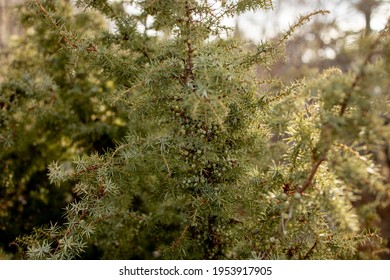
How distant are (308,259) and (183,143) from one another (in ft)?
2.15

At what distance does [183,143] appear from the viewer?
4.33 ft

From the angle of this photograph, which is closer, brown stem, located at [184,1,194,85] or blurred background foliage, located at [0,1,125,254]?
brown stem, located at [184,1,194,85]

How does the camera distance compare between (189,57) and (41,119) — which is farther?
(41,119)

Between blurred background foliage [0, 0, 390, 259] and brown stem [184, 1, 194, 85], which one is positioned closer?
brown stem [184, 1, 194, 85]

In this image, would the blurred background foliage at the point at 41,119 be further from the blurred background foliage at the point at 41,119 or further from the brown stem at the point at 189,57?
the brown stem at the point at 189,57

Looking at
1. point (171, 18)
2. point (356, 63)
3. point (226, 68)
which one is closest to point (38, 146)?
point (171, 18)

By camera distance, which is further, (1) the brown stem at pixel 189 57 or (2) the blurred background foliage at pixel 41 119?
(2) the blurred background foliage at pixel 41 119

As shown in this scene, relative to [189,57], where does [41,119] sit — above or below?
below

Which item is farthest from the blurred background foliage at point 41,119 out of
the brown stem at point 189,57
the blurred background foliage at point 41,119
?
the brown stem at point 189,57

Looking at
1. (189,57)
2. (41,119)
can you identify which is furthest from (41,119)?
(189,57)

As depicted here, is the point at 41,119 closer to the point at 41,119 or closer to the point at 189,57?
the point at 41,119

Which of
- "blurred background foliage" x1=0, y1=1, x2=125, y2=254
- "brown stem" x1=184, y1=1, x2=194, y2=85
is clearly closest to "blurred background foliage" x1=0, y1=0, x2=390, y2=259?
"blurred background foliage" x1=0, y1=1, x2=125, y2=254

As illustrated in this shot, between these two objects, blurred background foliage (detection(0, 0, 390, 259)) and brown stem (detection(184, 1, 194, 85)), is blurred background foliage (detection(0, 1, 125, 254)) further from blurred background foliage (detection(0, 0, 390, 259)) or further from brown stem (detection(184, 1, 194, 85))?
brown stem (detection(184, 1, 194, 85))

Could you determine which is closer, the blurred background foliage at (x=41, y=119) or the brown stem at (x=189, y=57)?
the brown stem at (x=189, y=57)
